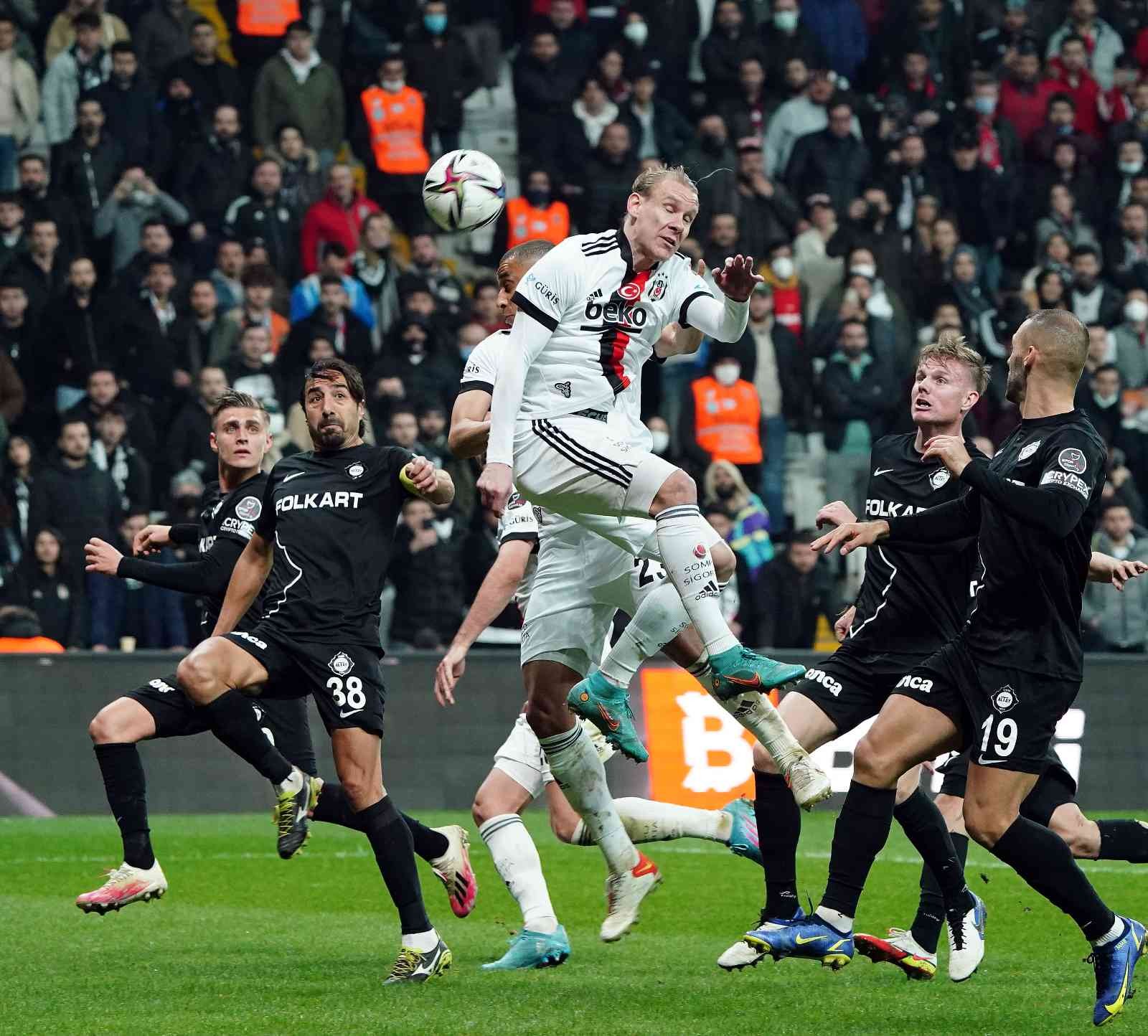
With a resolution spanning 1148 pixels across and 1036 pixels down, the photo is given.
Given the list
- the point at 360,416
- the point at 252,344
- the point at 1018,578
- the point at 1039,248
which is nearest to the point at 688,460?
the point at 252,344

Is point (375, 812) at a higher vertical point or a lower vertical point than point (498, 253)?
lower

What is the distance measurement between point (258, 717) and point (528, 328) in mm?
2402

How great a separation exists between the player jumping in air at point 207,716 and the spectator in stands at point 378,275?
796cm

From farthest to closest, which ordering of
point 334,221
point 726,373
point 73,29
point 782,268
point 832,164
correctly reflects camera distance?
1. point 832,164
2. point 782,268
3. point 73,29
4. point 334,221
5. point 726,373

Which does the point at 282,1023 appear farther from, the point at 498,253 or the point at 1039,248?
the point at 1039,248

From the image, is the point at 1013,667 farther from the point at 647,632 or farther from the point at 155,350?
the point at 155,350

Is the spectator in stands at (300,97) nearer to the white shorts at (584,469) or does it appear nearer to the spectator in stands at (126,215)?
the spectator in stands at (126,215)

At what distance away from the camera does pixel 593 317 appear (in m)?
7.66

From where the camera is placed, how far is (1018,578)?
679 centimetres

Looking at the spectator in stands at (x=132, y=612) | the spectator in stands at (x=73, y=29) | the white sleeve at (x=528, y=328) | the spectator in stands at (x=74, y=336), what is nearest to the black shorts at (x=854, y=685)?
the white sleeve at (x=528, y=328)

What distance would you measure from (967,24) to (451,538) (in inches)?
386

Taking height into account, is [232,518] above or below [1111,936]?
above

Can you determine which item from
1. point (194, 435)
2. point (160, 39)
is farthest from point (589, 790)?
point (160, 39)

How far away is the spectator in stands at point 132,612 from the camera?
14.9m
